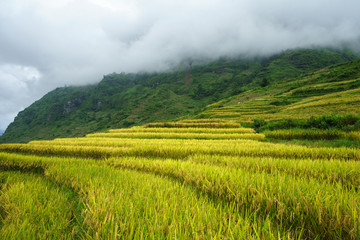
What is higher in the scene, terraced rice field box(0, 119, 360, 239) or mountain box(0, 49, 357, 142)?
mountain box(0, 49, 357, 142)

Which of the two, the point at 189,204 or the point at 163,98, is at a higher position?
the point at 163,98

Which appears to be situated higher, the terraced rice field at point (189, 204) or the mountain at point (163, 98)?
the mountain at point (163, 98)

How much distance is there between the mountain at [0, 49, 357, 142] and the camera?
9506 cm

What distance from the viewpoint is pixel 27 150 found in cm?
834

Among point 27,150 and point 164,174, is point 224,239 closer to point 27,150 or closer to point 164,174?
point 164,174

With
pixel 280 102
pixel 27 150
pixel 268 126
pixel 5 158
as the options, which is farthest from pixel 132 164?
pixel 280 102

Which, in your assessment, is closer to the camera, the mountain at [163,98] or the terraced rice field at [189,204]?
the terraced rice field at [189,204]

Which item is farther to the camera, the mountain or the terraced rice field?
the mountain

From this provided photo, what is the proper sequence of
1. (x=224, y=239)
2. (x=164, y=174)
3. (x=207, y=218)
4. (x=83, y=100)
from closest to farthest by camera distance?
(x=224, y=239) < (x=207, y=218) < (x=164, y=174) < (x=83, y=100)

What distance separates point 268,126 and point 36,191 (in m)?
13.7

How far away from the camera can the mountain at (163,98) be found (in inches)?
3743

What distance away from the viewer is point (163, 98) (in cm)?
12312

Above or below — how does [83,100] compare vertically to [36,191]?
above

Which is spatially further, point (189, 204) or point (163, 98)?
point (163, 98)
